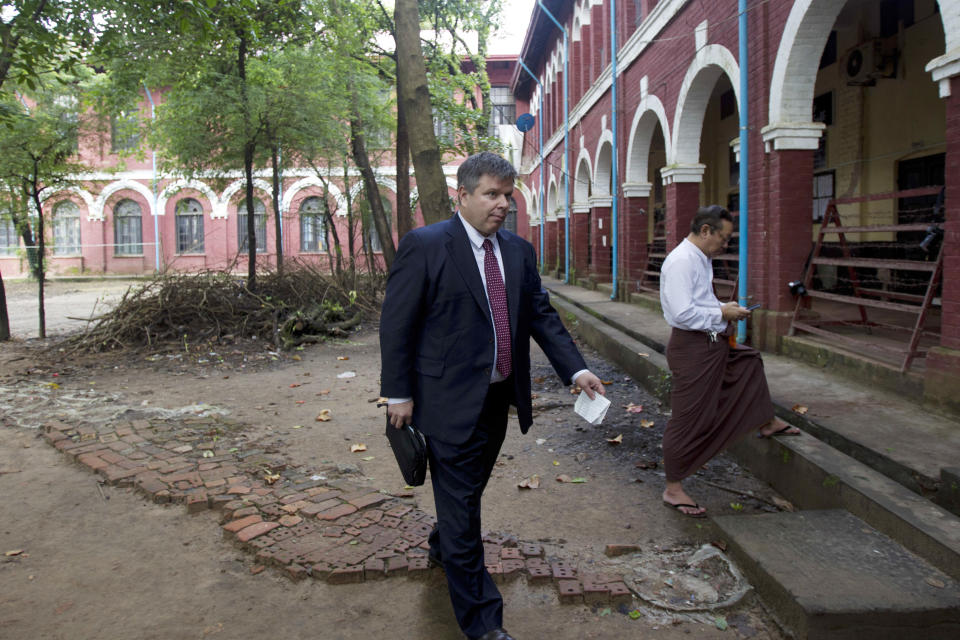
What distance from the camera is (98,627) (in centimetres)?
306

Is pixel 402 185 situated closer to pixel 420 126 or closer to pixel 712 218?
pixel 420 126

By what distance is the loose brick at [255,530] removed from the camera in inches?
152

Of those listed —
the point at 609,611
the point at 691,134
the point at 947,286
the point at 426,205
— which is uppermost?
the point at 691,134

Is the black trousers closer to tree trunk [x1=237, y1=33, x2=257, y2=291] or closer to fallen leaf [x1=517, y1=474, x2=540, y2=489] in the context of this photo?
fallen leaf [x1=517, y1=474, x2=540, y2=489]

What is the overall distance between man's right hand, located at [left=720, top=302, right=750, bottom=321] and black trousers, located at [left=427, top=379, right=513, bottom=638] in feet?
5.85

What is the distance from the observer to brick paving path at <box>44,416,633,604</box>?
3484 mm

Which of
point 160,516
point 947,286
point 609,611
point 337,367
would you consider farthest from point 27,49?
point 947,286

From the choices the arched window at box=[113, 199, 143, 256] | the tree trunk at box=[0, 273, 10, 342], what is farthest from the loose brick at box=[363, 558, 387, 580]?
the arched window at box=[113, 199, 143, 256]

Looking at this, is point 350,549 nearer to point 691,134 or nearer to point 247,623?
point 247,623

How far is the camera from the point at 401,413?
9.49 ft

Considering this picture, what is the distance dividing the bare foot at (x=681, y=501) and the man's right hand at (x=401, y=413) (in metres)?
Result: 2.15

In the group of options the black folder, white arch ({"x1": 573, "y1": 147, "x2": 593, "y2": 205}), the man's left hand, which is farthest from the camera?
white arch ({"x1": 573, "y1": 147, "x2": 593, "y2": 205})

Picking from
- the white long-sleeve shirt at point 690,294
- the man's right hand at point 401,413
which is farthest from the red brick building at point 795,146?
the man's right hand at point 401,413

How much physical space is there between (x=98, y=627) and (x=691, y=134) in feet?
34.7
